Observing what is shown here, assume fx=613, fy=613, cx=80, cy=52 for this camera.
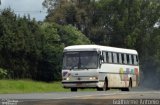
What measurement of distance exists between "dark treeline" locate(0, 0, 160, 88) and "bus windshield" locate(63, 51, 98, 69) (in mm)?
23001

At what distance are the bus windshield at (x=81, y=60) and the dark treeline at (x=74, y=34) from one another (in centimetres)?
2300

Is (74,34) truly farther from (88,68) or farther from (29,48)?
(88,68)

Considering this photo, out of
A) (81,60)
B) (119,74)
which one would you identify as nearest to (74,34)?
(119,74)

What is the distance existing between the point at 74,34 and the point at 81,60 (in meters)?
41.6

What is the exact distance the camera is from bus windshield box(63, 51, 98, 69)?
39312mm

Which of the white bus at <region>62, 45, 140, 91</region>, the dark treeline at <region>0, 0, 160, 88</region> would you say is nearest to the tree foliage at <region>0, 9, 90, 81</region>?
the dark treeline at <region>0, 0, 160, 88</region>

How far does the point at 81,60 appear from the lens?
39.3m

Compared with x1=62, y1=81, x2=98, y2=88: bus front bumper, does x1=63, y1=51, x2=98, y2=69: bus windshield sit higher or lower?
higher

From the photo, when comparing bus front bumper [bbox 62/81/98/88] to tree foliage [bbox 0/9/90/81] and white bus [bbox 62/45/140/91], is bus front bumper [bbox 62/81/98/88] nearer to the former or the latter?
white bus [bbox 62/45/140/91]

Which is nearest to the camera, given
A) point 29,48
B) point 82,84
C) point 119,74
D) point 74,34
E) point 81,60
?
point 82,84

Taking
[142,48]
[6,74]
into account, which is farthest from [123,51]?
[142,48]

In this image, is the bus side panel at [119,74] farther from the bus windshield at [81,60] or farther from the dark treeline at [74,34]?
the dark treeline at [74,34]

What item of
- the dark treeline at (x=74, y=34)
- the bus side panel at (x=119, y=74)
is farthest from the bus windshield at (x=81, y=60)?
the dark treeline at (x=74, y=34)

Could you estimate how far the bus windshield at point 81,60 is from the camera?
129 ft
